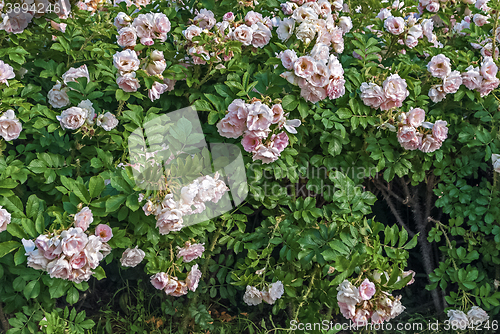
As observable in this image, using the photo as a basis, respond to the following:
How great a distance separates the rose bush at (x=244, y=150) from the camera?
1640 millimetres

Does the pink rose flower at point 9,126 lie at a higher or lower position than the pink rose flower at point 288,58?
lower

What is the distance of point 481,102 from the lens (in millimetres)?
2225

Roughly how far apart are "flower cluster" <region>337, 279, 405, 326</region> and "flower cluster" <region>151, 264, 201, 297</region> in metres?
0.72

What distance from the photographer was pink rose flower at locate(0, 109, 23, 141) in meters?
1.78

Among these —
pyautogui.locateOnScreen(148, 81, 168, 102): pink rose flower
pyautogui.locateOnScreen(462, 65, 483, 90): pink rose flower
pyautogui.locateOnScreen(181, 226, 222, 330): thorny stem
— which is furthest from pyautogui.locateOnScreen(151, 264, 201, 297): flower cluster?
pyautogui.locateOnScreen(462, 65, 483, 90): pink rose flower

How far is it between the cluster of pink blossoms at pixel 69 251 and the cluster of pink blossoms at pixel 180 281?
1.21 feet

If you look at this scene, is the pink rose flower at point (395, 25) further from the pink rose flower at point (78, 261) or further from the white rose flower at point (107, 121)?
the pink rose flower at point (78, 261)

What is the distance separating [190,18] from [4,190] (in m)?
1.35

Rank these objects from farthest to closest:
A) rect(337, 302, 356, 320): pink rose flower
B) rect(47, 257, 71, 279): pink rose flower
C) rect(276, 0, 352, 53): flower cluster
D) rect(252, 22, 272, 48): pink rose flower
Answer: rect(252, 22, 272, 48): pink rose flower < rect(276, 0, 352, 53): flower cluster < rect(337, 302, 356, 320): pink rose flower < rect(47, 257, 71, 279): pink rose flower

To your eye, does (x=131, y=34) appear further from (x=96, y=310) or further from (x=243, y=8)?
(x=96, y=310)

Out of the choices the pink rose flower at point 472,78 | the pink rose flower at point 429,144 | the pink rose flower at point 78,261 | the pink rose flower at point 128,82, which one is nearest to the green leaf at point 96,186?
the pink rose flower at point 78,261

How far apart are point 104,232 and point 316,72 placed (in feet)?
3.70

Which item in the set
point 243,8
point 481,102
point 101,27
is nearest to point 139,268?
point 101,27

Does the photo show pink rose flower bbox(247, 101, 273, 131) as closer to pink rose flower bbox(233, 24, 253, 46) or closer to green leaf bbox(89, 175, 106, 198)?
pink rose flower bbox(233, 24, 253, 46)
